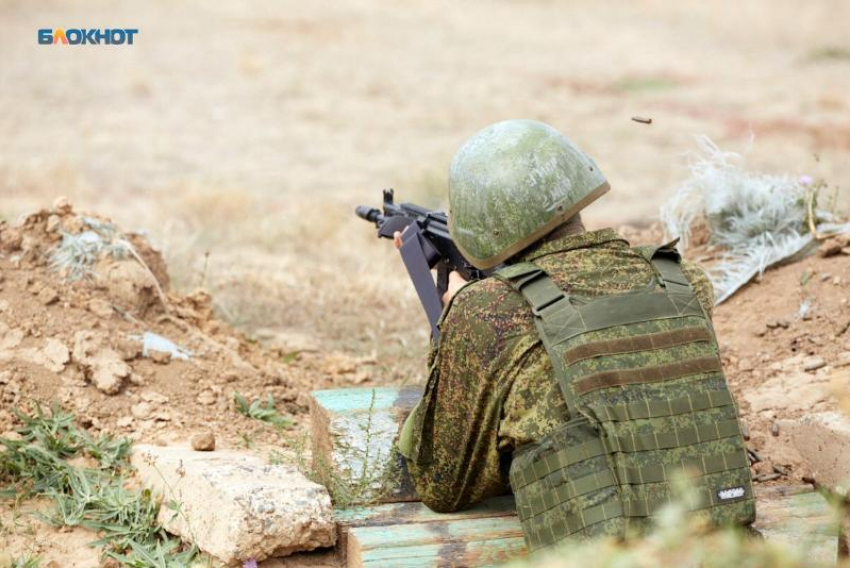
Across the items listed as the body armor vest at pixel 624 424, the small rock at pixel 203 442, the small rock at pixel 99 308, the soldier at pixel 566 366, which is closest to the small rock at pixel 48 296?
the small rock at pixel 99 308

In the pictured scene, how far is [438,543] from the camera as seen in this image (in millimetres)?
3611

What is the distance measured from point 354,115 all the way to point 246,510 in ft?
50.7

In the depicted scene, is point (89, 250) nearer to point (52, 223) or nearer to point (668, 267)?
point (52, 223)

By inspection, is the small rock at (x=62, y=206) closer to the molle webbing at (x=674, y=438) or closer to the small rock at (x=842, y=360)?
the molle webbing at (x=674, y=438)

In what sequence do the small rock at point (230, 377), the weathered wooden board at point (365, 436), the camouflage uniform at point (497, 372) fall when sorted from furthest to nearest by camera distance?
the small rock at point (230, 377) < the weathered wooden board at point (365, 436) < the camouflage uniform at point (497, 372)

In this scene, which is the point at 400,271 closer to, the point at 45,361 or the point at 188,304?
the point at 188,304

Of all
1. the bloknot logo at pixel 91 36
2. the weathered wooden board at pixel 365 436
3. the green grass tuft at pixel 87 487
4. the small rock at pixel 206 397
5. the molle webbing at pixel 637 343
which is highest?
the bloknot logo at pixel 91 36

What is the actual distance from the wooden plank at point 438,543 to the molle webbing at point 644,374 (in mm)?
715

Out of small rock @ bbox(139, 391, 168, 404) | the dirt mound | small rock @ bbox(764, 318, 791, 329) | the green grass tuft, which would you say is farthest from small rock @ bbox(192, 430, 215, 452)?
small rock @ bbox(764, 318, 791, 329)

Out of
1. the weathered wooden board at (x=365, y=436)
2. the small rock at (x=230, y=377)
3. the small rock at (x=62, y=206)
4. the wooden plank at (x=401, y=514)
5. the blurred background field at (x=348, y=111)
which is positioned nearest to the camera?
the wooden plank at (x=401, y=514)

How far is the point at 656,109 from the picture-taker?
18828mm

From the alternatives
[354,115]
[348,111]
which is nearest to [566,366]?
[354,115]

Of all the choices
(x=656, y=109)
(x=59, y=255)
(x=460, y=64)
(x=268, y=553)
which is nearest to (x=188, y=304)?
(x=59, y=255)

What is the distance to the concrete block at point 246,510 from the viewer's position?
3594mm
